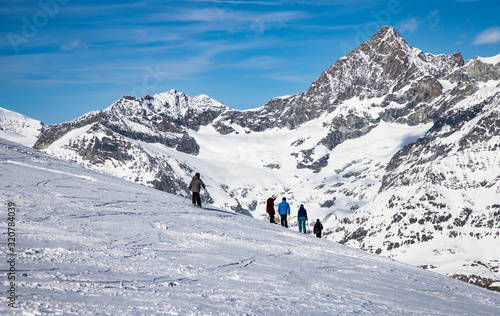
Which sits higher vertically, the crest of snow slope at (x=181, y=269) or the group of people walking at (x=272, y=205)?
the group of people walking at (x=272, y=205)

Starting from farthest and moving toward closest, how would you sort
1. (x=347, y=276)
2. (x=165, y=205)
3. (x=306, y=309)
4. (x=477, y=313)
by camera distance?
1. (x=165, y=205)
2. (x=347, y=276)
3. (x=477, y=313)
4. (x=306, y=309)

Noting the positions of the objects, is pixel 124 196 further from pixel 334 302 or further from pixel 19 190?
pixel 334 302

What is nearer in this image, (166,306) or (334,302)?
(166,306)

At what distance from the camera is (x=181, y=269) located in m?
13.6

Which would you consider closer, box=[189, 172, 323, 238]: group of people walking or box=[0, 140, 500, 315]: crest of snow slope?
box=[0, 140, 500, 315]: crest of snow slope

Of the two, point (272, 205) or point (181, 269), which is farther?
point (272, 205)

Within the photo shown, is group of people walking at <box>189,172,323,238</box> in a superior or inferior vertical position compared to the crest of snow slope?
superior

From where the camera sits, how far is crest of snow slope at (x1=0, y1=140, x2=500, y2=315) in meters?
10.6

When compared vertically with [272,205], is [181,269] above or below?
below

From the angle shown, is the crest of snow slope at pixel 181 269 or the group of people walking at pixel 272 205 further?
the group of people walking at pixel 272 205

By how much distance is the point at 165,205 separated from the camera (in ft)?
88.0

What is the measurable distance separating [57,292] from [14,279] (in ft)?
3.76

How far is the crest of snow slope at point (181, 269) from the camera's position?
1059 cm

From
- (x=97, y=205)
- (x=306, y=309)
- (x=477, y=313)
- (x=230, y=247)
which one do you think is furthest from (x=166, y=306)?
(x=97, y=205)
